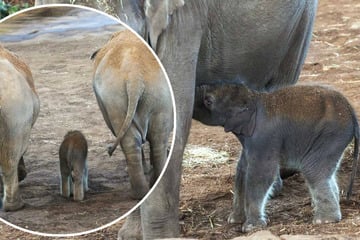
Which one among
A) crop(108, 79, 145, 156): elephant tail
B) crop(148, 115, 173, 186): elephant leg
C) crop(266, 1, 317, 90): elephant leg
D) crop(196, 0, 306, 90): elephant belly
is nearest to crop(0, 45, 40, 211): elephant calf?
crop(108, 79, 145, 156): elephant tail

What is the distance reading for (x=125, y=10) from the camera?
14.5 ft

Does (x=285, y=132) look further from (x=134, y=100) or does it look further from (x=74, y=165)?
(x=74, y=165)

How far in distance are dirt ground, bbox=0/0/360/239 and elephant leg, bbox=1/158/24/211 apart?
0.12 ft

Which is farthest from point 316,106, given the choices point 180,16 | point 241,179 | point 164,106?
point 164,106

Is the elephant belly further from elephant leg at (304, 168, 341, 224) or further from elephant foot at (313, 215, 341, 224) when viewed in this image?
elephant foot at (313, 215, 341, 224)

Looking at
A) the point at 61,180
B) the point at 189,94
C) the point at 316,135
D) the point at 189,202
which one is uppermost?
the point at 61,180

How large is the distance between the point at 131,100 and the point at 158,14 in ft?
4.01

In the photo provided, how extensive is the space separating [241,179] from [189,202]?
61 centimetres

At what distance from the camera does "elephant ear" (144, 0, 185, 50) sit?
4.47 m

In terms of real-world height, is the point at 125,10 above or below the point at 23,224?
above

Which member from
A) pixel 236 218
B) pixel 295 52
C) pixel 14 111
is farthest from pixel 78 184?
pixel 295 52

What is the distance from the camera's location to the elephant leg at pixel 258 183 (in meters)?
4.91

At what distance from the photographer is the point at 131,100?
334cm

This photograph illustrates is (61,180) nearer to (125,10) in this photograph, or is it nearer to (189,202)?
(125,10)
